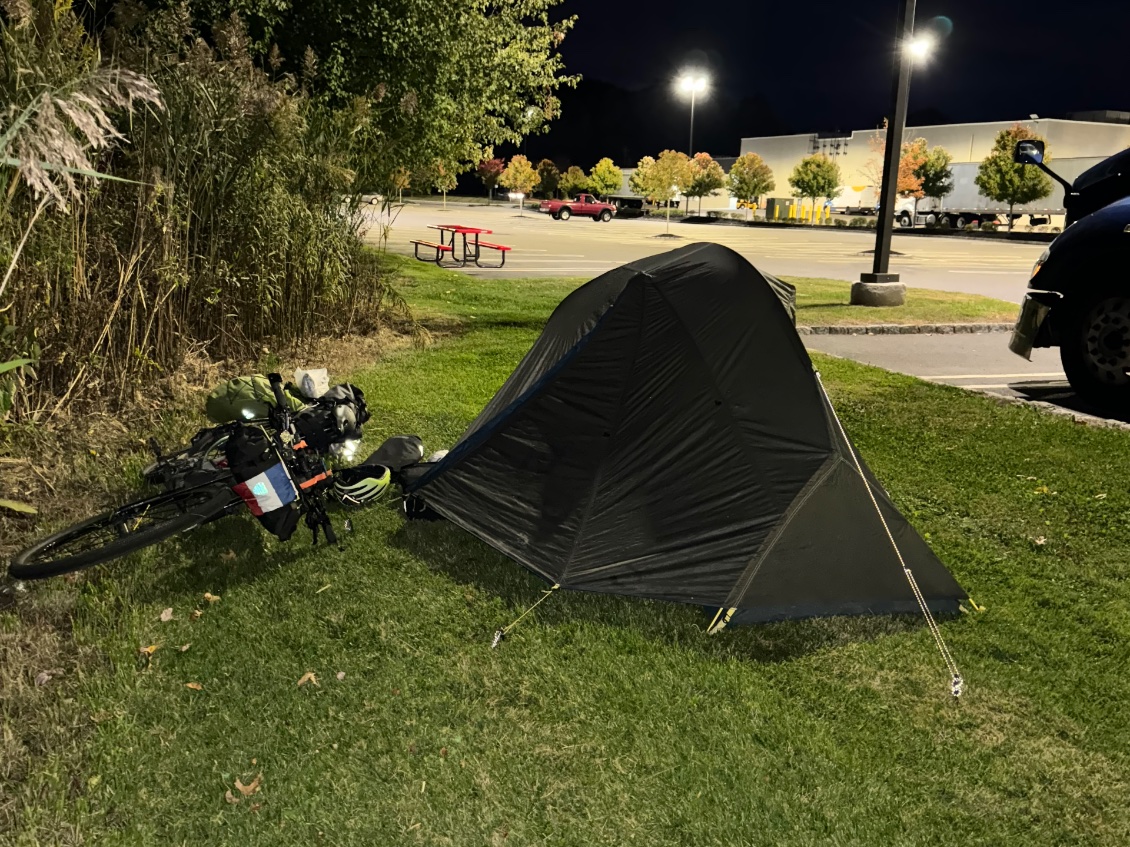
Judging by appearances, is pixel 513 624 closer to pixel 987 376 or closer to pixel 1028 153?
pixel 1028 153

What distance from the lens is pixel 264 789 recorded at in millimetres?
2869

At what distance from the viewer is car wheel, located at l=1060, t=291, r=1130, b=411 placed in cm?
691

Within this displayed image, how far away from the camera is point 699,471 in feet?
13.5

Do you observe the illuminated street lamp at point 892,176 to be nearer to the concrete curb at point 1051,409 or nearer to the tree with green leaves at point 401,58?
the concrete curb at point 1051,409

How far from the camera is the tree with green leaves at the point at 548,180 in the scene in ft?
318

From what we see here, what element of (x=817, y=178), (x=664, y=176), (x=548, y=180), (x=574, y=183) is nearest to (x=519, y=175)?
(x=548, y=180)

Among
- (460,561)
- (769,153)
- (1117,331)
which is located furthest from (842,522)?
(769,153)

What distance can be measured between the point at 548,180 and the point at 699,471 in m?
97.7

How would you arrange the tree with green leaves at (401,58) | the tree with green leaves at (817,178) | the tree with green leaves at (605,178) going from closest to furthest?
the tree with green leaves at (401,58) → the tree with green leaves at (817,178) → the tree with green leaves at (605,178)

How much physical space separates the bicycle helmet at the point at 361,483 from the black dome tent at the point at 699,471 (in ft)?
2.75

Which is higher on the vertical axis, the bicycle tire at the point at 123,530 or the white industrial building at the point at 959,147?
the white industrial building at the point at 959,147

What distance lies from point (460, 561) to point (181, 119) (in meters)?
4.61

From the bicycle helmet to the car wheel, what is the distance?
584cm

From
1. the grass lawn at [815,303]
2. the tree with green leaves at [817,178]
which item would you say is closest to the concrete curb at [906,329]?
the grass lawn at [815,303]
